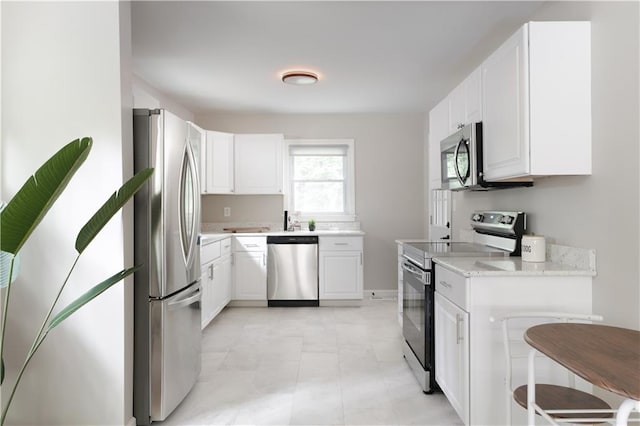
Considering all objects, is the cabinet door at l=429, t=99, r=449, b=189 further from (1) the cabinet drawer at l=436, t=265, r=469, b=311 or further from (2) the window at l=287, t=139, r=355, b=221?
(2) the window at l=287, t=139, r=355, b=221

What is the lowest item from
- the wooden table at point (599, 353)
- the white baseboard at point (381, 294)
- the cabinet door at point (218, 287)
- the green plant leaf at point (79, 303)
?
the white baseboard at point (381, 294)

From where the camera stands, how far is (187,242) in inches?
92.0

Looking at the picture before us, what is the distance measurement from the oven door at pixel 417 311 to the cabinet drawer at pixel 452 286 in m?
0.13

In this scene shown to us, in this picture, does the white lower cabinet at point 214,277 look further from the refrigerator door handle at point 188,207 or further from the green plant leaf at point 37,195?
the green plant leaf at point 37,195

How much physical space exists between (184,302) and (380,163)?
3530 mm

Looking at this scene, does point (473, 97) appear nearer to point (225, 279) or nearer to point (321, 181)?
point (321, 181)

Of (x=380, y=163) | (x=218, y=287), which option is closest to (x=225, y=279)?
(x=218, y=287)

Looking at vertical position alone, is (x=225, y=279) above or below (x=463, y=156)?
below

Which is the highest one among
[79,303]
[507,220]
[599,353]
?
[507,220]

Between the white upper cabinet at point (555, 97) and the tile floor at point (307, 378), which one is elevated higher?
the white upper cabinet at point (555, 97)

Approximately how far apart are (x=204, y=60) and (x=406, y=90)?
2142 millimetres

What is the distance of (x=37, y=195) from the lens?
4.15 feet

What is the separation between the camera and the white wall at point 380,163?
514 cm

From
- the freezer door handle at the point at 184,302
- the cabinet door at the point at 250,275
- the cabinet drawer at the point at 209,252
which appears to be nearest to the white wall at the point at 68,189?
the freezer door handle at the point at 184,302
